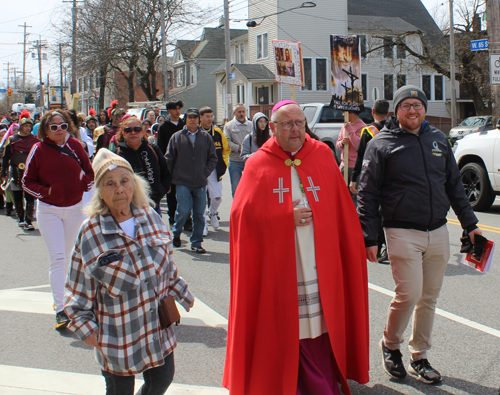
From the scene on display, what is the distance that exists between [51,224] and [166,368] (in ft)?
8.71

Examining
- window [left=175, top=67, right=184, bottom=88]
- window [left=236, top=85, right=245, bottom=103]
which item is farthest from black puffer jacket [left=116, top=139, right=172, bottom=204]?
window [left=175, top=67, right=184, bottom=88]

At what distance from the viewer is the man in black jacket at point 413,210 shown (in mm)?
3742

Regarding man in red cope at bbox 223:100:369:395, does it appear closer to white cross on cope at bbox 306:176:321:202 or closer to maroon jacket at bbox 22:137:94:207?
white cross on cope at bbox 306:176:321:202

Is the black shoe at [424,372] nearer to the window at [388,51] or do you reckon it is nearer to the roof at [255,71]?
the roof at [255,71]

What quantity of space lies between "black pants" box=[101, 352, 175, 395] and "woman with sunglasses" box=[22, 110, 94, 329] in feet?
7.55

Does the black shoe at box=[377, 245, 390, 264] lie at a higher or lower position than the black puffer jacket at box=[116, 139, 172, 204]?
lower

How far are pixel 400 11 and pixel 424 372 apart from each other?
47.9 metres

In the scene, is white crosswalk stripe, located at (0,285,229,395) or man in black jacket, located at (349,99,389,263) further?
man in black jacket, located at (349,99,389,263)

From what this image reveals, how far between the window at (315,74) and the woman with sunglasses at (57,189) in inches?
1366

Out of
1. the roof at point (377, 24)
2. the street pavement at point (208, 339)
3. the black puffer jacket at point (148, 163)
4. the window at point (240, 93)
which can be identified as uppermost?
the roof at point (377, 24)

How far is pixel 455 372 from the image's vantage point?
3.97 m

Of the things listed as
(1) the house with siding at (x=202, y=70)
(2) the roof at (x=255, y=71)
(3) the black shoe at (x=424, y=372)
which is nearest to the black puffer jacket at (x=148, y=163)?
(3) the black shoe at (x=424, y=372)

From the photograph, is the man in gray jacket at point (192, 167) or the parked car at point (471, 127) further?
the parked car at point (471, 127)

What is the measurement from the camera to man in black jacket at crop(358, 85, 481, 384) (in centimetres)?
374
